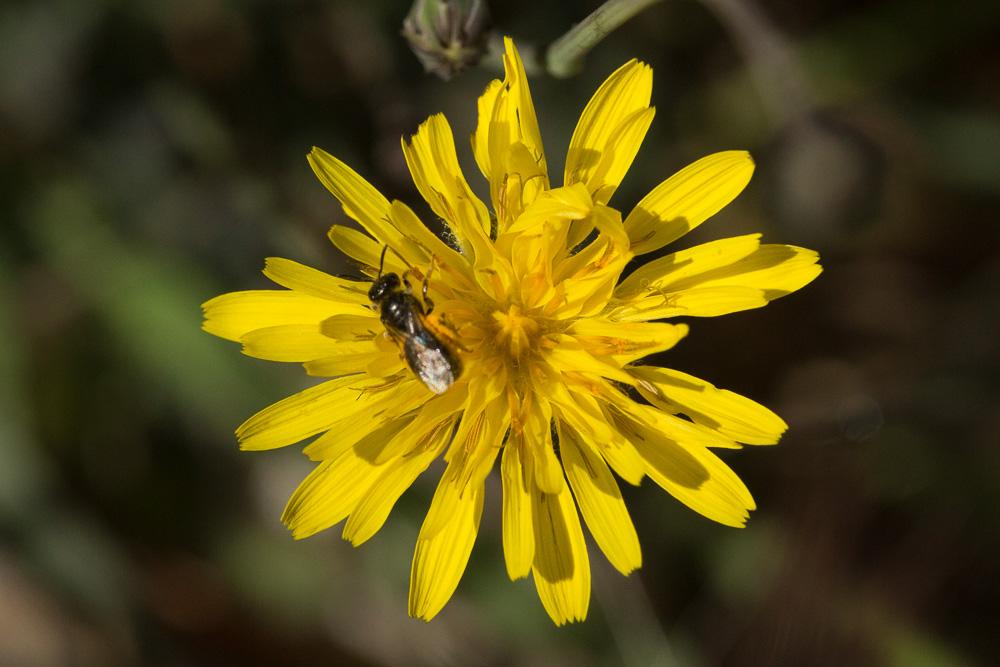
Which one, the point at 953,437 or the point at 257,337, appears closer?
the point at 257,337

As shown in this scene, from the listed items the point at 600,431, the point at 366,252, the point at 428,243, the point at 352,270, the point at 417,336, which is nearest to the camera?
the point at 417,336

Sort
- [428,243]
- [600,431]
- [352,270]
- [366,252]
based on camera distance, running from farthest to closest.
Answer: [352,270]
[366,252]
[428,243]
[600,431]

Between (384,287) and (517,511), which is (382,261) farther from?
(517,511)

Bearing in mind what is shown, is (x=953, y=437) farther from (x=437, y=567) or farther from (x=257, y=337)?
(x=257, y=337)

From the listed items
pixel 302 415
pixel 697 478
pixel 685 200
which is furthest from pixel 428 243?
pixel 697 478

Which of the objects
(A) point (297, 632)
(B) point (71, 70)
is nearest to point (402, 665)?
(A) point (297, 632)

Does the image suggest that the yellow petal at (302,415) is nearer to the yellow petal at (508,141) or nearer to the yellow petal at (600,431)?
the yellow petal at (600,431)
